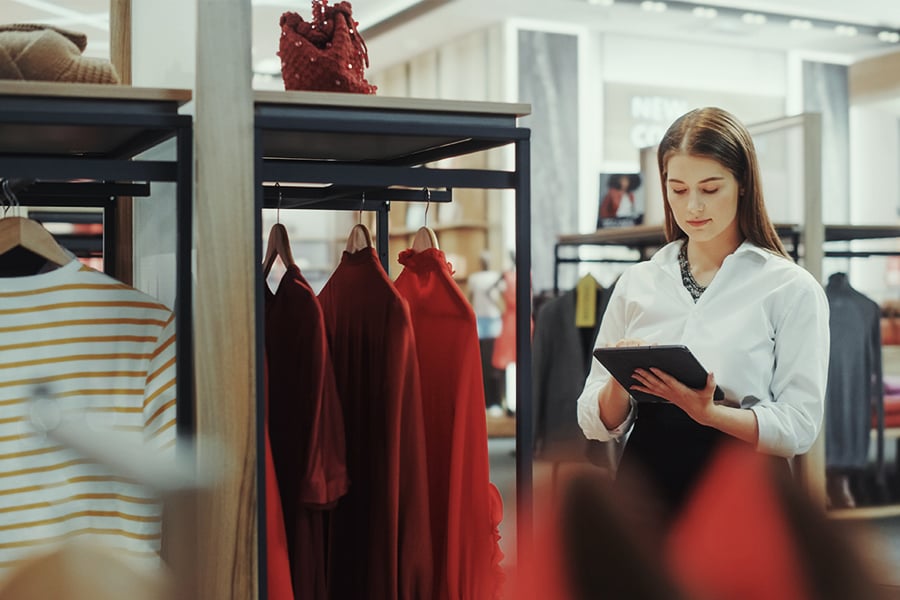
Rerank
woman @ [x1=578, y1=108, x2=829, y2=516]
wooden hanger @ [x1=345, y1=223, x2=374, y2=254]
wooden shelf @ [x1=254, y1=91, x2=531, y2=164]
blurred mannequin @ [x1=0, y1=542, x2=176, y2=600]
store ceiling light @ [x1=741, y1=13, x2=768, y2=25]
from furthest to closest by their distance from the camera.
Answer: store ceiling light @ [x1=741, y1=13, x2=768, y2=25], wooden hanger @ [x1=345, y1=223, x2=374, y2=254], woman @ [x1=578, y1=108, x2=829, y2=516], wooden shelf @ [x1=254, y1=91, x2=531, y2=164], blurred mannequin @ [x1=0, y1=542, x2=176, y2=600]

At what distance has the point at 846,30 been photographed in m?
9.18

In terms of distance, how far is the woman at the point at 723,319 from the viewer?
1.82 metres

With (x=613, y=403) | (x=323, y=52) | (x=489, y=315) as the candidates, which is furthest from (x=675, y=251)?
(x=489, y=315)

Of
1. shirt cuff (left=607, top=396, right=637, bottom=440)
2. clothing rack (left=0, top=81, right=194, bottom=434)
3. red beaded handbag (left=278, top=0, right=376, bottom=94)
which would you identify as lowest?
shirt cuff (left=607, top=396, right=637, bottom=440)

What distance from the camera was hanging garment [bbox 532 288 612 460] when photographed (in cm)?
461

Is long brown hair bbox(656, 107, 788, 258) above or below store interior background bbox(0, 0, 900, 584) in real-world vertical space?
below

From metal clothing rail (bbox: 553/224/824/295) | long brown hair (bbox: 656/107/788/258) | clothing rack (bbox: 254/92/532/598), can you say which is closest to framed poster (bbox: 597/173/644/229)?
metal clothing rail (bbox: 553/224/824/295)

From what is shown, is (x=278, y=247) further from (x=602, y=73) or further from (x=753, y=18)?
(x=753, y=18)

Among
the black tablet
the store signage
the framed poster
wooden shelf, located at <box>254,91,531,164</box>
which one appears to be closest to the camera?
wooden shelf, located at <box>254,91,531,164</box>

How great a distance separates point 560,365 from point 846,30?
6.11 metres

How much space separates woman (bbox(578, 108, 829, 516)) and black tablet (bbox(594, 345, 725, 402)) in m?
0.02

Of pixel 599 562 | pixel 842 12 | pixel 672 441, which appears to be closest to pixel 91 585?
pixel 599 562

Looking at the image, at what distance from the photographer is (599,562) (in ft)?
1.21

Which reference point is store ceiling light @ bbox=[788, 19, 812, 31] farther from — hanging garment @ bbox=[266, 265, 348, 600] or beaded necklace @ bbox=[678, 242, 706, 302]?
hanging garment @ bbox=[266, 265, 348, 600]
